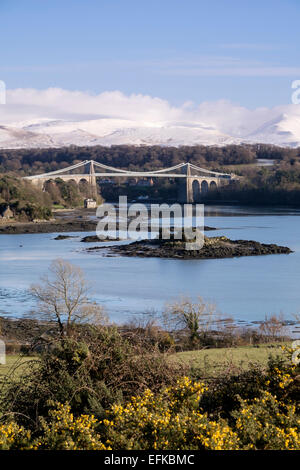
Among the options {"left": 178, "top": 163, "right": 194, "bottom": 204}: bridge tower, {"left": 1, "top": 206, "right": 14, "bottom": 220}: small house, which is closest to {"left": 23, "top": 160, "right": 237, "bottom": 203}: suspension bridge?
{"left": 178, "top": 163, "right": 194, "bottom": 204}: bridge tower

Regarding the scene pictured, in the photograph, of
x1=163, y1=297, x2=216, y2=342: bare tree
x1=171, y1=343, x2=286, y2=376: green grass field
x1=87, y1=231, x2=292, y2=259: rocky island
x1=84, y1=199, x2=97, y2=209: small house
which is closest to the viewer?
x1=171, y1=343, x2=286, y2=376: green grass field

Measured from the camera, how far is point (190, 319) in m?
10.7

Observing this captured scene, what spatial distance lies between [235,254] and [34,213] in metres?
20.9

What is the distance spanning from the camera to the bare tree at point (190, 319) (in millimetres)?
10531

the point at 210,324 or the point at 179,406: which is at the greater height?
the point at 179,406

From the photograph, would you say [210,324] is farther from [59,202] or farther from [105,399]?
[59,202]

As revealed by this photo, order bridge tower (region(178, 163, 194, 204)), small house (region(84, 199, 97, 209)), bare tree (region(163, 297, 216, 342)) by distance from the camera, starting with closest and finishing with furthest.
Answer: bare tree (region(163, 297, 216, 342)), small house (region(84, 199, 97, 209)), bridge tower (region(178, 163, 194, 204))

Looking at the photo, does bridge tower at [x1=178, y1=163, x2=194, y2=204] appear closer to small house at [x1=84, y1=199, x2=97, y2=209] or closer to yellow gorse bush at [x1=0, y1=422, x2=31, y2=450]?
small house at [x1=84, y1=199, x2=97, y2=209]

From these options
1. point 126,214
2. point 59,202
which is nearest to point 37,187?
point 59,202

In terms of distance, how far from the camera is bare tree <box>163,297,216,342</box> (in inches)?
415

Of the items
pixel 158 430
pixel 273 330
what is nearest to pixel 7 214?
pixel 273 330

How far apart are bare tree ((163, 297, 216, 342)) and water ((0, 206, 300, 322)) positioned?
788mm

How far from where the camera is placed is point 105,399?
4.26 metres

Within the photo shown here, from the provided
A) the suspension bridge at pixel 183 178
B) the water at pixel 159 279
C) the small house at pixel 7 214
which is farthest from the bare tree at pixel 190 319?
the suspension bridge at pixel 183 178
